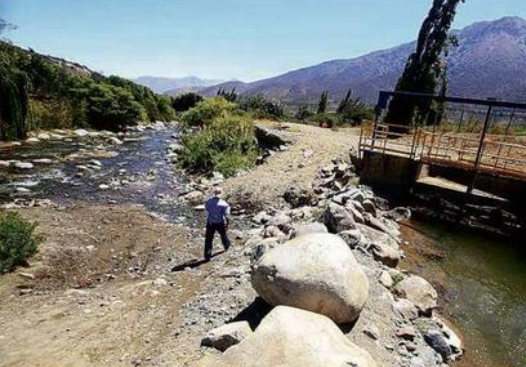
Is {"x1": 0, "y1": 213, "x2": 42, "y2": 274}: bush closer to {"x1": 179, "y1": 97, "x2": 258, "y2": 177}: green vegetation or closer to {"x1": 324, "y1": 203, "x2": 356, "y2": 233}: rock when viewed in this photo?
{"x1": 324, "y1": 203, "x2": 356, "y2": 233}: rock

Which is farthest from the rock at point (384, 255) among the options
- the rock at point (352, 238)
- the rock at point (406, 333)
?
the rock at point (406, 333)

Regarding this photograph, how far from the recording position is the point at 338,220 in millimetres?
9422

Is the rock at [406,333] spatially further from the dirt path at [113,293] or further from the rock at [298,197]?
the rock at [298,197]

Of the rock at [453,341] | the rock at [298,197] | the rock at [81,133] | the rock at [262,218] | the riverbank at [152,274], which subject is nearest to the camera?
the riverbank at [152,274]

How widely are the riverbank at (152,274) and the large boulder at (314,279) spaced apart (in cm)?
44

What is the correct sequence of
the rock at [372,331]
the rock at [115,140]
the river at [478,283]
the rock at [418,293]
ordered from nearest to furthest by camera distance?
the rock at [372,331] → the river at [478,283] → the rock at [418,293] → the rock at [115,140]

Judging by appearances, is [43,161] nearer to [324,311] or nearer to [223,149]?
[223,149]

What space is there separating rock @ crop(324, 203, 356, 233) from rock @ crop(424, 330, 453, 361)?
120 inches

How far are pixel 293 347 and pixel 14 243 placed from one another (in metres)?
6.39

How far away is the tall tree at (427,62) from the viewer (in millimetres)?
27625

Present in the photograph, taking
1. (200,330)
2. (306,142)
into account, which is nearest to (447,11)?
(306,142)

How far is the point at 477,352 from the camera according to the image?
23.5 feet

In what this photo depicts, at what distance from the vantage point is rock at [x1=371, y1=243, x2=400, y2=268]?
877 centimetres

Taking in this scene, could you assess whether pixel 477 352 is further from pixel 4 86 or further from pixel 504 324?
pixel 4 86
